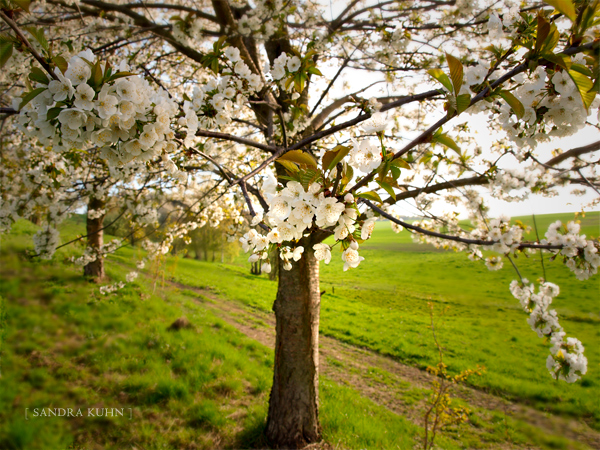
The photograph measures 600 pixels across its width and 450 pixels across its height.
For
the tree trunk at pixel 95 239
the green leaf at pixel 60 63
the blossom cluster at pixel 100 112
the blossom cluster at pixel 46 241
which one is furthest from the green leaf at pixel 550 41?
the tree trunk at pixel 95 239

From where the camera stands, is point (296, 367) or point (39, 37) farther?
point (296, 367)

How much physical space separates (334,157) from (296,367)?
97.6 inches

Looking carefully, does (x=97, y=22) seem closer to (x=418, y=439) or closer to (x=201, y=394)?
(x=201, y=394)

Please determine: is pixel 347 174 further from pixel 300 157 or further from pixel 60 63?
pixel 60 63

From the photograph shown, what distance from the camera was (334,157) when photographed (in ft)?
2.21

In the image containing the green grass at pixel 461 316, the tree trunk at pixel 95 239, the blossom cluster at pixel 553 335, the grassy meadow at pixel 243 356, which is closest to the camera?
the blossom cluster at pixel 553 335

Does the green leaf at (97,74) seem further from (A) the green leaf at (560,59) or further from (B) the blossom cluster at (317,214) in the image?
(A) the green leaf at (560,59)

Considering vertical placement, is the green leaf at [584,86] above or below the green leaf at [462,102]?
above

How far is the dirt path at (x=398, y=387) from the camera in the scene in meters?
3.60

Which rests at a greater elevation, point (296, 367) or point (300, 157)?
point (300, 157)

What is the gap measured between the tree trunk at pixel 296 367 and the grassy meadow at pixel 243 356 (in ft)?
1.07

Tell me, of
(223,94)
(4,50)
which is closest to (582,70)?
(4,50)

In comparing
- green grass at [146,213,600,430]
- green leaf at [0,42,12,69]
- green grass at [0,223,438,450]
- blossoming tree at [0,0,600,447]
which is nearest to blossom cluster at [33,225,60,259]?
blossoming tree at [0,0,600,447]

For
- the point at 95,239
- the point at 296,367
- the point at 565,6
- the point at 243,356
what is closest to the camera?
the point at 565,6
